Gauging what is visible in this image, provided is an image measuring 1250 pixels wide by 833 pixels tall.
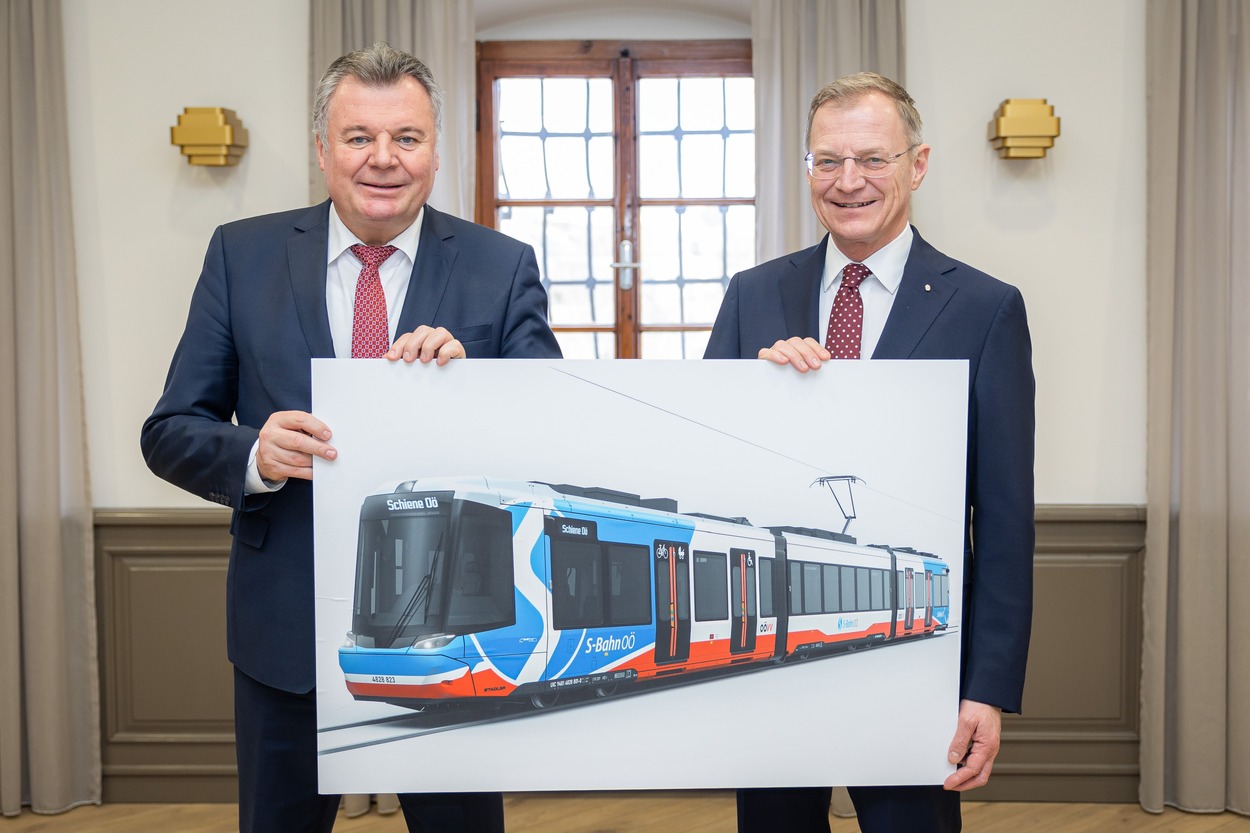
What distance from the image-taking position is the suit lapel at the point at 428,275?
1618mm

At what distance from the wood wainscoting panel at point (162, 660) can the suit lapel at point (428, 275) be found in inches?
86.2

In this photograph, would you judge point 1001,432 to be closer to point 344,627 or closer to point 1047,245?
point 344,627

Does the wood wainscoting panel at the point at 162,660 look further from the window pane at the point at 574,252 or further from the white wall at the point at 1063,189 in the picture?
the white wall at the point at 1063,189

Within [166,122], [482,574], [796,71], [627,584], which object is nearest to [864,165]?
[627,584]

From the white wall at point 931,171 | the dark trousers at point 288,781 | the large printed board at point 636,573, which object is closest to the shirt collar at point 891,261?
the large printed board at point 636,573

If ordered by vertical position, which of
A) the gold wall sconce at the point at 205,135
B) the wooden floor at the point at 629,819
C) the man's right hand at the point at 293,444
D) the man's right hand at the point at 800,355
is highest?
the gold wall sconce at the point at 205,135

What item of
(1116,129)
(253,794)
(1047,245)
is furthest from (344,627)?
(1116,129)

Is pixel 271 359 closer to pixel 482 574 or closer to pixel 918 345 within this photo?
pixel 482 574

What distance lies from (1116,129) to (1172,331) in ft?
2.44

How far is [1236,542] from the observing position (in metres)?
3.32

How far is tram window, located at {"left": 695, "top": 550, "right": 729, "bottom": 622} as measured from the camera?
149cm

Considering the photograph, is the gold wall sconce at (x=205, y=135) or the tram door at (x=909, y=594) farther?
the gold wall sconce at (x=205, y=135)

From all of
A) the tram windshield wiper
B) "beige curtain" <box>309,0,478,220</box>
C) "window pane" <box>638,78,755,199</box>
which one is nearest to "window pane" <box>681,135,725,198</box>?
"window pane" <box>638,78,755,199</box>

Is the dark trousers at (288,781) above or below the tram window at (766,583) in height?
below
